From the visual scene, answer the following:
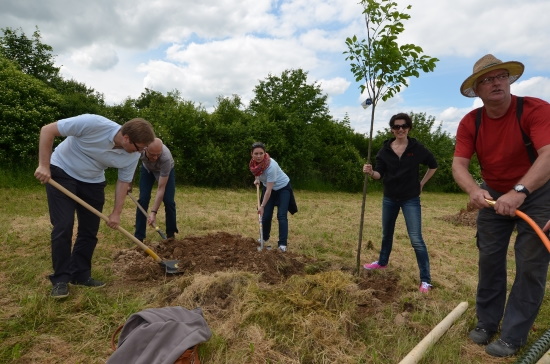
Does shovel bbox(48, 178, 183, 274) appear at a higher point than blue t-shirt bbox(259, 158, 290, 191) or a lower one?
lower

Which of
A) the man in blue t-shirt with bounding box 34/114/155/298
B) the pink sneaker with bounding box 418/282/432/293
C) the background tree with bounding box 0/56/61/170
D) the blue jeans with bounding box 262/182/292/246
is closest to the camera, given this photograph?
the man in blue t-shirt with bounding box 34/114/155/298

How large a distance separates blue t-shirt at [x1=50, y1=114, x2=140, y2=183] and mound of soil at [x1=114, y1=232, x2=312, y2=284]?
118 cm

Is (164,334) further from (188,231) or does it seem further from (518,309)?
(188,231)

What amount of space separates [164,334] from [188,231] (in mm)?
4274

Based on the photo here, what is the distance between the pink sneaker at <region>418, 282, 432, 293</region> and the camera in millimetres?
4016

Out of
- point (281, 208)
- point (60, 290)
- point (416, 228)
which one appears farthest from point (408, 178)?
point (60, 290)

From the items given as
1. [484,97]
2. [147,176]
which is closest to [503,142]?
[484,97]

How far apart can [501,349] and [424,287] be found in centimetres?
A: 124

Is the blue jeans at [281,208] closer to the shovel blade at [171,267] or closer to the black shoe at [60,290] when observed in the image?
the shovel blade at [171,267]

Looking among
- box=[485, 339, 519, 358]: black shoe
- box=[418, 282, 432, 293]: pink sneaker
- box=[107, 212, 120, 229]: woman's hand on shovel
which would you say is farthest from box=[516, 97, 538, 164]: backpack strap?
box=[107, 212, 120, 229]: woman's hand on shovel

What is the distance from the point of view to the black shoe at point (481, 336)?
302 centimetres

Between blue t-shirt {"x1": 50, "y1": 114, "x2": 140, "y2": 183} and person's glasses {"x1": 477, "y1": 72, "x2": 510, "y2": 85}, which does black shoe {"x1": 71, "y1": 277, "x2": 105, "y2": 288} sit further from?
person's glasses {"x1": 477, "y1": 72, "x2": 510, "y2": 85}

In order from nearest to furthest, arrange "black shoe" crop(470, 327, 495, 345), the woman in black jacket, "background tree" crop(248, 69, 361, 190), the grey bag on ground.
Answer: the grey bag on ground, "black shoe" crop(470, 327, 495, 345), the woman in black jacket, "background tree" crop(248, 69, 361, 190)

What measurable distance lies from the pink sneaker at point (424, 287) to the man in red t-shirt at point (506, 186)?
0.90 meters
